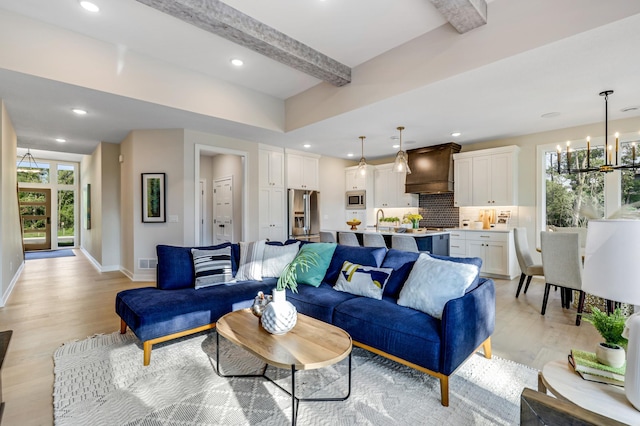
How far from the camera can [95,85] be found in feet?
11.4

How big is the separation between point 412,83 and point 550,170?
375 centimetres

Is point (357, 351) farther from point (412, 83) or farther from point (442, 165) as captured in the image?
point (442, 165)

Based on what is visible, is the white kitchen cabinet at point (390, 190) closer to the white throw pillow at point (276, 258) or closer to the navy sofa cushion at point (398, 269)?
the white throw pillow at point (276, 258)

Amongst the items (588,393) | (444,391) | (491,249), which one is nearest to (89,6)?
(444,391)

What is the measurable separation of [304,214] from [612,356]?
5.91 metres

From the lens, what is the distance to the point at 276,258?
11.6ft

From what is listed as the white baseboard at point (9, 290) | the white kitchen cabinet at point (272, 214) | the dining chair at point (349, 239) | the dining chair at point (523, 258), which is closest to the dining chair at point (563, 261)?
the dining chair at point (523, 258)

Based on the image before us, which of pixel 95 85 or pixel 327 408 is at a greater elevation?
pixel 95 85

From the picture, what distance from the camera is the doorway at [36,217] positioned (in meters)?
9.29

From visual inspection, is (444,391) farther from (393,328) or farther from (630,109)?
(630,109)

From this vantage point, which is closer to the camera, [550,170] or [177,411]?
[177,411]

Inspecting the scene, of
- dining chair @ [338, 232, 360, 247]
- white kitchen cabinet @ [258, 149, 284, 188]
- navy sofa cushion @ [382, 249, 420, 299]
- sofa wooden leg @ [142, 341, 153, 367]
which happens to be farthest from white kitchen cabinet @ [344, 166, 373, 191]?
sofa wooden leg @ [142, 341, 153, 367]

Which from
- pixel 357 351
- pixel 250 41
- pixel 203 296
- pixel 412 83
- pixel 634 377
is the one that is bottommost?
pixel 357 351

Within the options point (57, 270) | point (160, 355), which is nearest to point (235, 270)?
point (160, 355)
